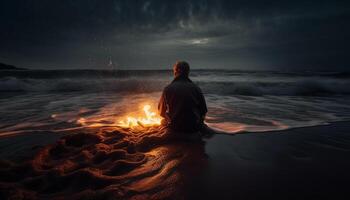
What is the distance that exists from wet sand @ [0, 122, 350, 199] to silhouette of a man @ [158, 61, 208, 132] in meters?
0.41

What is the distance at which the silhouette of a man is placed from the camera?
159 inches

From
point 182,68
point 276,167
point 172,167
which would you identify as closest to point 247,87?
point 182,68

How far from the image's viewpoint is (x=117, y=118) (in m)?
6.12

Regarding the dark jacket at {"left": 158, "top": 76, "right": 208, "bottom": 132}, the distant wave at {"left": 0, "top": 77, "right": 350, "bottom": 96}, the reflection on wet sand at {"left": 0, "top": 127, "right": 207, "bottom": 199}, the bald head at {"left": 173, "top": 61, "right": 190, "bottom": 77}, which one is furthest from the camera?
the distant wave at {"left": 0, "top": 77, "right": 350, "bottom": 96}

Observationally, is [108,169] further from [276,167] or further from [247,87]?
[247,87]

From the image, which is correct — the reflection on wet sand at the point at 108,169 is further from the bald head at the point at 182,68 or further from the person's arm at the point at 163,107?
the bald head at the point at 182,68

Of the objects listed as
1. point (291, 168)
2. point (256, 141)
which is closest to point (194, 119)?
point (256, 141)

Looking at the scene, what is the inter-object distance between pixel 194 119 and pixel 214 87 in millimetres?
12420

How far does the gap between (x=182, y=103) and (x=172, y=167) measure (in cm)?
145

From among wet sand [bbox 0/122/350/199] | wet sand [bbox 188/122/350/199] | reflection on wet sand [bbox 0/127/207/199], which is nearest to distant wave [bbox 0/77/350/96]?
wet sand [bbox 188/122/350/199]

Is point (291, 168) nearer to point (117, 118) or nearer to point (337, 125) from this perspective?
point (337, 125)

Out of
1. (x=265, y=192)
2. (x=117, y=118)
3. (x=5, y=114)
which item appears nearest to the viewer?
(x=265, y=192)

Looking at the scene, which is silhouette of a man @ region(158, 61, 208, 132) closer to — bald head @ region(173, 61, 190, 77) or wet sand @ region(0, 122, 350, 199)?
bald head @ region(173, 61, 190, 77)

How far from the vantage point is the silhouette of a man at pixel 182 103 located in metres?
4.04
